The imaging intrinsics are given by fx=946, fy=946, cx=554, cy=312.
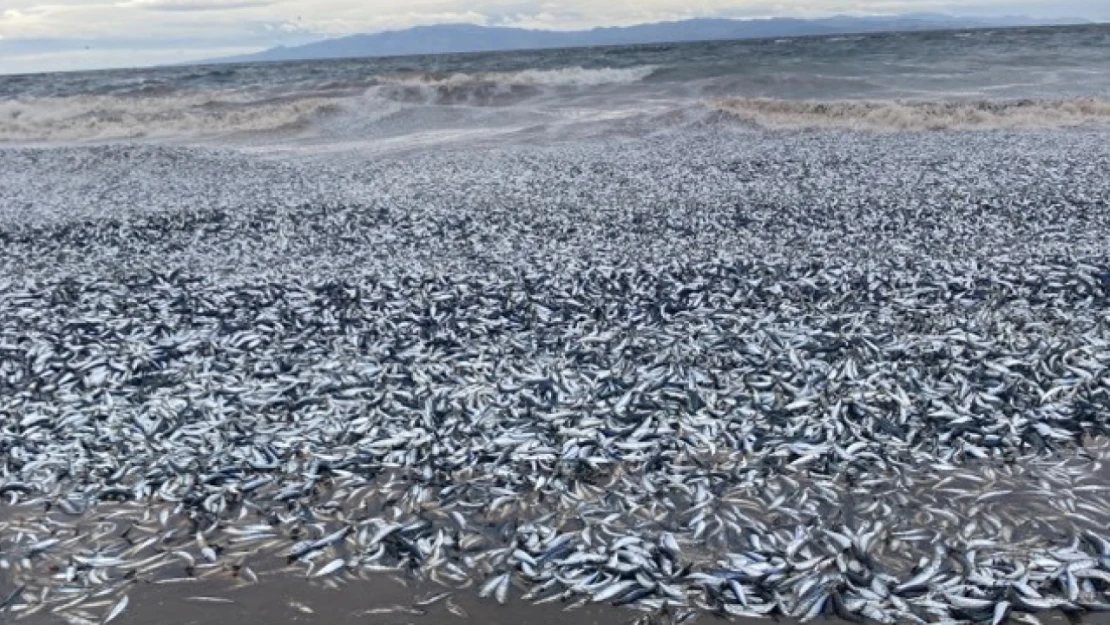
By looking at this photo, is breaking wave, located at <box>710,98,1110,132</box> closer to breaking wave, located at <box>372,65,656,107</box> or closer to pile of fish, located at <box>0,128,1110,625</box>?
breaking wave, located at <box>372,65,656,107</box>

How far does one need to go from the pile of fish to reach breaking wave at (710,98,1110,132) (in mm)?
14662

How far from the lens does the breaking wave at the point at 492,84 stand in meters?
41.3

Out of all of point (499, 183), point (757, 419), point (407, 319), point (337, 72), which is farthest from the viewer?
point (337, 72)

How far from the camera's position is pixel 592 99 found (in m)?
39.4

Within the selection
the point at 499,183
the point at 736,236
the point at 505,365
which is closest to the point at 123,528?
the point at 505,365

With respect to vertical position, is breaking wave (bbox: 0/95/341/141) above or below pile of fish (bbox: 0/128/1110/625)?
above

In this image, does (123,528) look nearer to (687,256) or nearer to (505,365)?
(505,365)

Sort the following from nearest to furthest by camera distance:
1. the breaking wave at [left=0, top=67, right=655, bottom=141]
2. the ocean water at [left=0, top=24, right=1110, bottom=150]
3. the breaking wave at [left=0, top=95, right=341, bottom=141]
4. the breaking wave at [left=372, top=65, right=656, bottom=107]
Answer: the ocean water at [left=0, top=24, right=1110, bottom=150] < the breaking wave at [left=0, top=95, right=341, bottom=141] < the breaking wave at [left=0, top=67, right=655, bottom=141] < the breaking wave at [left=372, top=65, right=656, bottom=107]

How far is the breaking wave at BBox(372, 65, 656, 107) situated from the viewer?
41.3 m

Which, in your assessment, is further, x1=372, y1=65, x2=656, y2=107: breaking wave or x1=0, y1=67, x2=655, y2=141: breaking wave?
x1=372, y1=65, x2=656, y2=107: breaking wave

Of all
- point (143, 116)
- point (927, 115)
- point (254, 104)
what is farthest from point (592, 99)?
point (143, 116)

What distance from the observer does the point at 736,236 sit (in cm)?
1288

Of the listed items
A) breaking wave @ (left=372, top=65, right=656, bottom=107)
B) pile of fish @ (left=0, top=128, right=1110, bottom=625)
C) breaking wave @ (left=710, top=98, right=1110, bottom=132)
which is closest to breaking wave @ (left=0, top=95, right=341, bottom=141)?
breaking wave @ (left=372, top=65, right=656, bottom=107)

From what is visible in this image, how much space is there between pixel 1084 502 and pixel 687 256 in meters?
6.37
